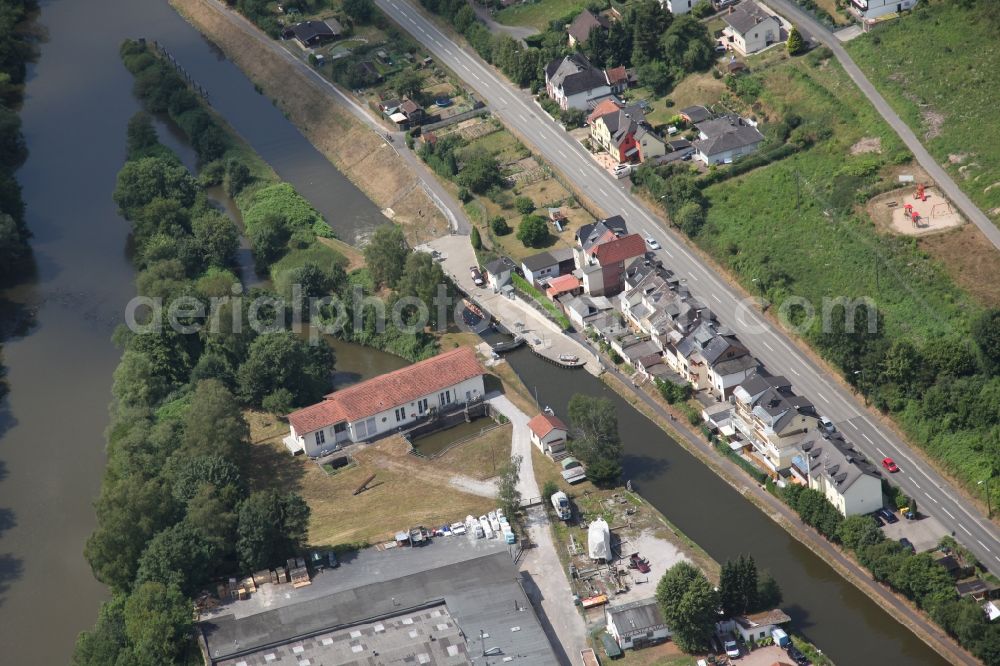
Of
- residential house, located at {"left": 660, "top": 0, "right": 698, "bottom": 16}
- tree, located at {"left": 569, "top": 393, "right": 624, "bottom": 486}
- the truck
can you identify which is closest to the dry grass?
the truck

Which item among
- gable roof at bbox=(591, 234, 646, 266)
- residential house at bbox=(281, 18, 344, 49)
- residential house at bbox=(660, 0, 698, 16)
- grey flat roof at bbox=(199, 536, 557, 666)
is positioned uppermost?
residential house at bbox=(281, 18, 344, 49)

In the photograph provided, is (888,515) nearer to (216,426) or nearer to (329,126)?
(216,426)

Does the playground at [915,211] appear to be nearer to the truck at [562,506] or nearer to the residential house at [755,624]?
the truck at [562,506]

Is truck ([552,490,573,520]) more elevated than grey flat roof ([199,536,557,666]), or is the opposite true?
truck ([552,490,573,520])

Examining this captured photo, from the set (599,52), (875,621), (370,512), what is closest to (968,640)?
(875,621)

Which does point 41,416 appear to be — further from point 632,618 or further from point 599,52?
point 599,52

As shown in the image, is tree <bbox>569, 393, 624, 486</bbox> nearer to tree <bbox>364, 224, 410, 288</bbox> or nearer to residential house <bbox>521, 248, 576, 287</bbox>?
residential house <bbox>521, 248, 576, 287</bbox>
